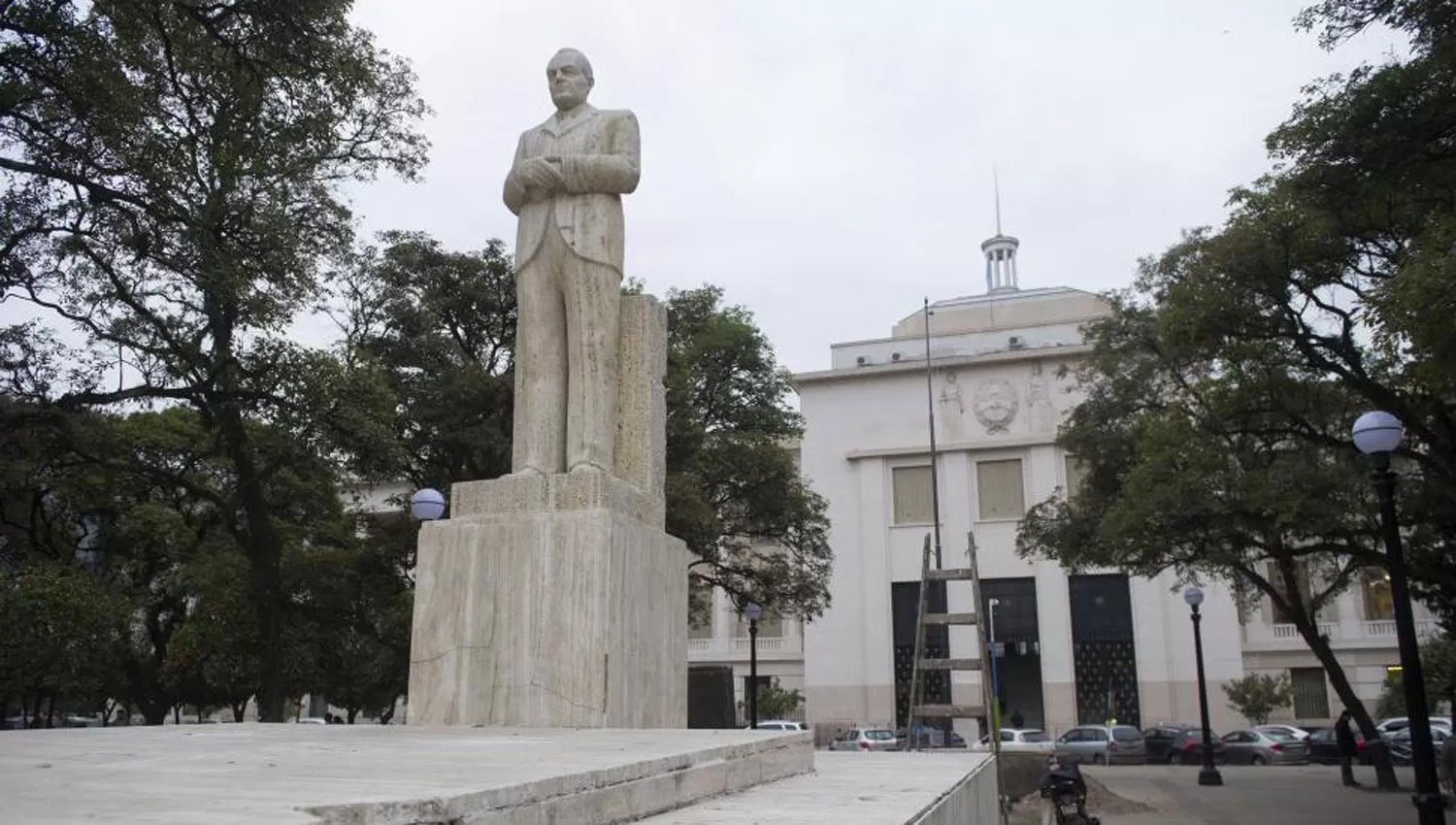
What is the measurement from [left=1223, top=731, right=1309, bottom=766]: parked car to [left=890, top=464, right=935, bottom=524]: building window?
602 inches

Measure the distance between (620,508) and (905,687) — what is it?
36.9 m

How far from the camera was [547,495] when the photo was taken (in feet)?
24.7

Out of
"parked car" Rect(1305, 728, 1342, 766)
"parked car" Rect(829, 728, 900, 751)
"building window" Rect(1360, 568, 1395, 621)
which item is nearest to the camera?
"parked car" Rect(1305, 728, 1342, 766)

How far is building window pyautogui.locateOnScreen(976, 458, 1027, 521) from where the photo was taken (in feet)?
142

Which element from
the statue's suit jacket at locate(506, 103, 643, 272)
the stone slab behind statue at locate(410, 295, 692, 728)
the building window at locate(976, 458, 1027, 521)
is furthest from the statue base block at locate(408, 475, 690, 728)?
the building window at locate(976, 458, 1027, 521)

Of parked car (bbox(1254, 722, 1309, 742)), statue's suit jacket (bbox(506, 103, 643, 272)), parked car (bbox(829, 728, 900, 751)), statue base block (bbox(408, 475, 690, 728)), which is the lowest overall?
parked car (bbox(829, 728, 900, 751))

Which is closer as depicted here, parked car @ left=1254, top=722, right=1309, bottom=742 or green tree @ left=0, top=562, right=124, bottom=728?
green tree @ left=0, top=562, right=124, bottom=728

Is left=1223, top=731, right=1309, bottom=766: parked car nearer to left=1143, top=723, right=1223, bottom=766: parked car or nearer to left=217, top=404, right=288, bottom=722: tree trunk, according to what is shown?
left=1143, top=723, right=1223, bottom=766: parked car

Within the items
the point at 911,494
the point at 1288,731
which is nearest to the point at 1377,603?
the point at 1288,731

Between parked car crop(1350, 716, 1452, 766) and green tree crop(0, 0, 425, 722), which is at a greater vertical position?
green tree crop(0, 0, 425, 722)

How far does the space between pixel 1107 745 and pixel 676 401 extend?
17.4m

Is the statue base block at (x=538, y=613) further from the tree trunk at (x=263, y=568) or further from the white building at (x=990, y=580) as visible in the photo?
the white building at (x=990, y=580)

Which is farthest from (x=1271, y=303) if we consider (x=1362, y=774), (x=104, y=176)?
(x=104, y=176)

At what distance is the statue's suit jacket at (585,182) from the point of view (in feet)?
26.5
